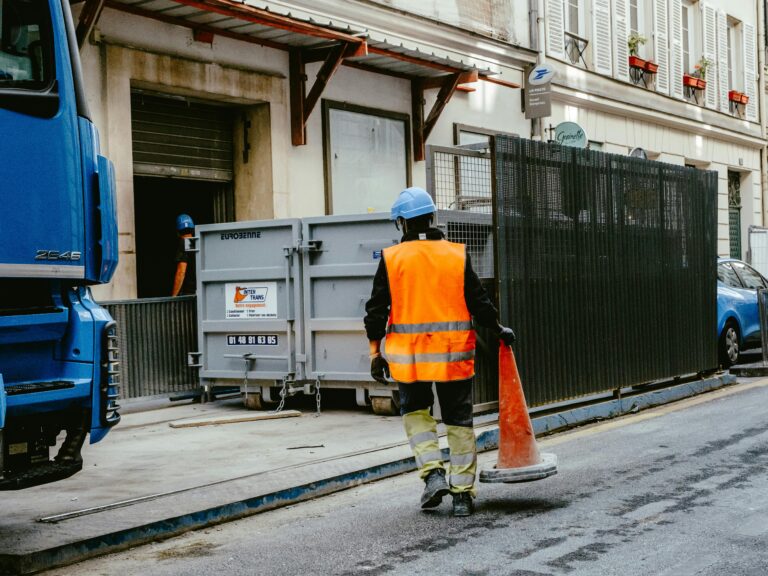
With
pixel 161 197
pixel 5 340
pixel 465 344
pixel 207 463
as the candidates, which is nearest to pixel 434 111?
pixel 161 197

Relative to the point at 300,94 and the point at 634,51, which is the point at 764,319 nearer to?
the point at 300,94

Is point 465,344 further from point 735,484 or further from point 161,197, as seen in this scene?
point 161,197

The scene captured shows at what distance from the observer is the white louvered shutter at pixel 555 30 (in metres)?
20.2

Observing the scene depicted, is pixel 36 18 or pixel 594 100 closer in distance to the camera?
pixel 36 18

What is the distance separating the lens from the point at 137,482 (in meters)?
7.55

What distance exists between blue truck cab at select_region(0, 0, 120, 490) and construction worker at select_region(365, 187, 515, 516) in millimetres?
1631

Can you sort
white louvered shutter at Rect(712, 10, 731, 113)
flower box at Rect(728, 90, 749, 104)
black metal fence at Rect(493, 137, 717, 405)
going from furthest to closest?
flower box at Rect(728, 90, 749, 104) → white louvered shutter at Rect(712, 10, 731, 113) → black metal fence at Rect(493, 137, 717, 405)

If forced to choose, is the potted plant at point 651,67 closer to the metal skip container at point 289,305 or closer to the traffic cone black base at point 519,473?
the metal skip container at point 289,305

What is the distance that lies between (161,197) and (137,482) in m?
7.19

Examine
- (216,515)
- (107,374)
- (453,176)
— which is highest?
(453,176)

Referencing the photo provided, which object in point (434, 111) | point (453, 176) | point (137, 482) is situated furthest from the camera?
point (434, 111)

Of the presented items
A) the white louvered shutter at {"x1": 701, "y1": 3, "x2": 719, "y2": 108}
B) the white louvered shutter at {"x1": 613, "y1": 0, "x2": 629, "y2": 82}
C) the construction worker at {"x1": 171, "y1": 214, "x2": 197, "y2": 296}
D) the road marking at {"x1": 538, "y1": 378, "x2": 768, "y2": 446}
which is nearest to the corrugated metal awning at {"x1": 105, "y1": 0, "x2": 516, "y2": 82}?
the construction worker at {"x1": 171, "y1": 214, "x2": 197, "y2": 296}

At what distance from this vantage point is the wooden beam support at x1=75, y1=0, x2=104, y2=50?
1130 cm

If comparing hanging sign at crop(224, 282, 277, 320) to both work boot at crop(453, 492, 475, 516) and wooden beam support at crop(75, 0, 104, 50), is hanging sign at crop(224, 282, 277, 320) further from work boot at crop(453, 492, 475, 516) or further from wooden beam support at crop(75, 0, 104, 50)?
work boot at crop(453, 492, 475, 516)
